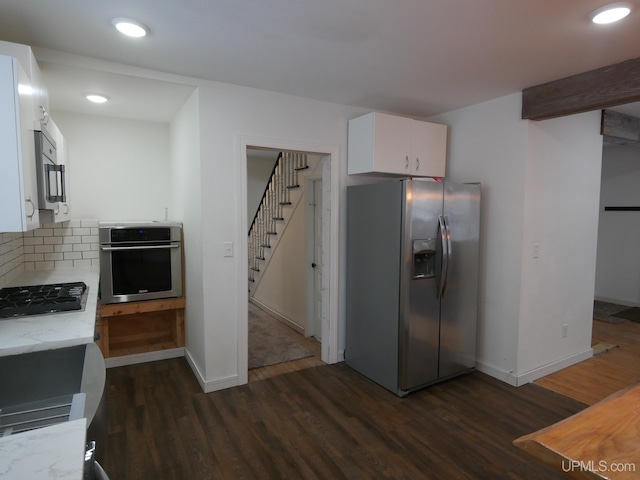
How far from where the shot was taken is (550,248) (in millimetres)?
3389

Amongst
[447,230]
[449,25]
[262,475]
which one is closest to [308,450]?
[262,475]

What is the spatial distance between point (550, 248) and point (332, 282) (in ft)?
6.53

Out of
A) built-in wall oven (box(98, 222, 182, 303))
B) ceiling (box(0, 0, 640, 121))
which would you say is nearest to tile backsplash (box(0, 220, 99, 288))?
built-in wall oven (box(98, 222, 182, 303))

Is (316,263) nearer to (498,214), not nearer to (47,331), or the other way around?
A: (498,214)

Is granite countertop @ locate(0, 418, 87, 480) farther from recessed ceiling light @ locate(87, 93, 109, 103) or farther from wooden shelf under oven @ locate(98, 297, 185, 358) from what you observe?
recessed ceiling light @ locate(87, 93, 109, 103)

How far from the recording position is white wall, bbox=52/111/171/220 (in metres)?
3.77

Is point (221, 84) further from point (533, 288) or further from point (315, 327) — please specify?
point (533, 288)

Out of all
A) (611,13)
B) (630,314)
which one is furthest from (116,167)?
(630,314)

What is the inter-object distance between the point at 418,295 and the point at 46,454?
8.63 ft

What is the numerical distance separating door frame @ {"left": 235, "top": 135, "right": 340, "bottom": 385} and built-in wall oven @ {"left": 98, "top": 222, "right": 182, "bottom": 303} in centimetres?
82

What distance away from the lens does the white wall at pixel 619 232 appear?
576 cm

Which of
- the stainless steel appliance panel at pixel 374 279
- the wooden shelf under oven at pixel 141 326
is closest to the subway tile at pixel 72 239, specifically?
the wooden shelf under oven at pixel 141 326

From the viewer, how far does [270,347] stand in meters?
4.10

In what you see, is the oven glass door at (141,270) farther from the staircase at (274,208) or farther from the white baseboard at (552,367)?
the white baseboard at (552,367)
